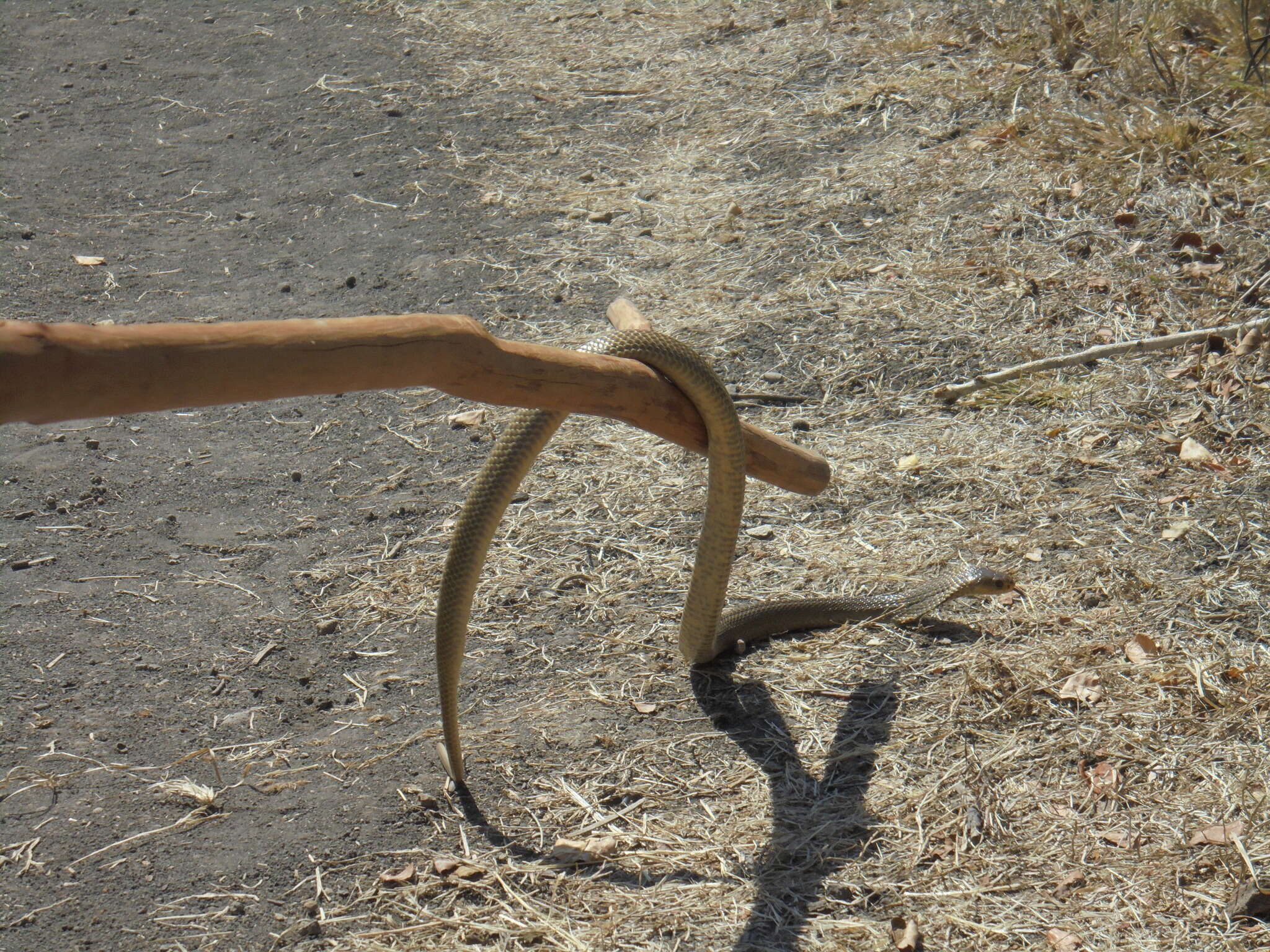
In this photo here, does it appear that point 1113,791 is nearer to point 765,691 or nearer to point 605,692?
point 765,691

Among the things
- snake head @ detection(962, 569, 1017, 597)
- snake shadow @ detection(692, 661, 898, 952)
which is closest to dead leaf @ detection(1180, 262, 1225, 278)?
snake head @ detection(962, 569, 1017, 597)

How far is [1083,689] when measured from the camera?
2.92 m

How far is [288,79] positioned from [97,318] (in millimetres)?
3083

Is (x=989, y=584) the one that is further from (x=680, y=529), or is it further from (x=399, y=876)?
(x=399, y=876)

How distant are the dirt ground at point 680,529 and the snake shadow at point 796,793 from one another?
0.01m

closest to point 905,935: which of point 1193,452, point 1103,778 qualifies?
point 1103,778

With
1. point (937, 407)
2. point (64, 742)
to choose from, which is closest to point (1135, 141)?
point (937, 407)

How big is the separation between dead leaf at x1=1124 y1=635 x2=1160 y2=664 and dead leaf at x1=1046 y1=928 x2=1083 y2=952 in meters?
0.94

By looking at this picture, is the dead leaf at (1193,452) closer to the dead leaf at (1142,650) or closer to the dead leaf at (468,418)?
the dead leaf at (1142,650)

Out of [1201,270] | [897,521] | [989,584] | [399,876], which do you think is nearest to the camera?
[399,876]

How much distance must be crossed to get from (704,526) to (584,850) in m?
0.84

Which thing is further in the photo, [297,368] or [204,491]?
[204,491]

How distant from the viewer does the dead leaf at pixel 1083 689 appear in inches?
114

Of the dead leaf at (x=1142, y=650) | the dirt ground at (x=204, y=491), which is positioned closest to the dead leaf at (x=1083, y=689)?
the dead leaf at (x=1142, y=650)
